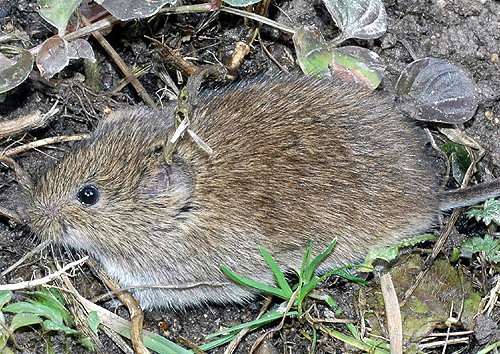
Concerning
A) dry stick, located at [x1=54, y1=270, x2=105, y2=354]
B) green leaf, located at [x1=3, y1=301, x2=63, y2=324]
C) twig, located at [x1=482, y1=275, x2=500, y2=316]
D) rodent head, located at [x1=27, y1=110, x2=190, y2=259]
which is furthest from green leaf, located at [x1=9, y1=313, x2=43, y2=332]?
twig, located at [x1=482, y1=275, x2=500, y2=316]

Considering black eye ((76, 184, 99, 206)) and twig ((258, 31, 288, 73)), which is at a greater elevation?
black eye ((76, 184, 99, 206))

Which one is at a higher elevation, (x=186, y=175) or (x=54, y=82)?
(x=54, y=82)

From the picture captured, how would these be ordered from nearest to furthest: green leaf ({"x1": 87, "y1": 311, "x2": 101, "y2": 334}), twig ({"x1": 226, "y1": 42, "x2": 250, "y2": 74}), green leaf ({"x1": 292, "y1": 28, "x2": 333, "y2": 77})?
1. green leaf ({"x1": 87, "y1": 311, "x2": 101, "y2": 334})
2. green leaf ({"x1": 292, "y1": 28, "x2": 333, "y2": 77})
3. twig ({"x1": 226, "y1": 42, "x2": 250, "y2": 74})

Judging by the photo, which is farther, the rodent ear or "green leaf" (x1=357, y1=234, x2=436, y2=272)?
"green leaf" (x1=357, y1=234, x2=436, y2=272)

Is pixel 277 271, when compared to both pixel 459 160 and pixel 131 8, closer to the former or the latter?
pixel 459 160

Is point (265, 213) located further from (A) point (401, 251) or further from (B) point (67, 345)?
(B) point (67, 345)

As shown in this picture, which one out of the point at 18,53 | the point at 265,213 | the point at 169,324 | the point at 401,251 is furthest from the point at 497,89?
the point at 18,53

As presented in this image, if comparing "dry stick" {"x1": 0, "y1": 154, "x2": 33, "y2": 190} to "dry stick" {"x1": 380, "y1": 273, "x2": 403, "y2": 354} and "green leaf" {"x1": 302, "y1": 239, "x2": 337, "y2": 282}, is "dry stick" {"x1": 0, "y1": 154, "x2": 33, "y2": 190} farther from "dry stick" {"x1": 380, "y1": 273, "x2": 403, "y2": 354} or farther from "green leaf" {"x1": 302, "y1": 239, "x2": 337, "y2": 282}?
"dry stick" {"x1": 380, "y1": 273, "x2": 403, "y2": 354}
